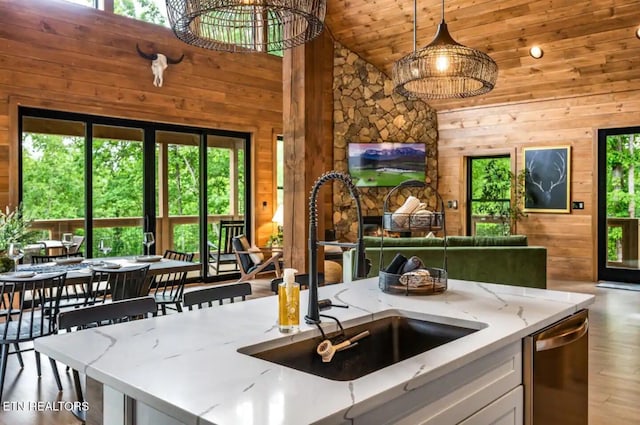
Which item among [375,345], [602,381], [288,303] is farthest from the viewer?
[602,381]

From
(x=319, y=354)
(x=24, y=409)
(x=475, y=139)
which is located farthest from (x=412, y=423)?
(x=475, y=139)

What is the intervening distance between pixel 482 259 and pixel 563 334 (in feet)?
12.4

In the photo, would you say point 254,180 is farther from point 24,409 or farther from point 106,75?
point 24,409

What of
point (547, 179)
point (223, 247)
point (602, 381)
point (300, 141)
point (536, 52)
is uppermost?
point (536, 52)

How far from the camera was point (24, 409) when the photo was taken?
3.33 metres

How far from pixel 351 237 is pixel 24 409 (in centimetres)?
597

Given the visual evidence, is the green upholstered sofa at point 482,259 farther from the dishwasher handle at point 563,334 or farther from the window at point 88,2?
the window at point 88,2

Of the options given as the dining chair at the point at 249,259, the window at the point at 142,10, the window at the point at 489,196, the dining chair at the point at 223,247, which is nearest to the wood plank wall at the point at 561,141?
the window at the point at 489,196

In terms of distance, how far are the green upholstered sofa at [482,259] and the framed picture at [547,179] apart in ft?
9.13

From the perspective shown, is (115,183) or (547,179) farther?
(547,179)

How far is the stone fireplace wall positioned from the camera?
8.77 m

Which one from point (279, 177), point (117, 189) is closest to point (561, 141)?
point (279, 177)

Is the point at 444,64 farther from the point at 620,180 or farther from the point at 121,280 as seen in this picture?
the point at 620,180

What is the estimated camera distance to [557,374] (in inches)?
81.7
